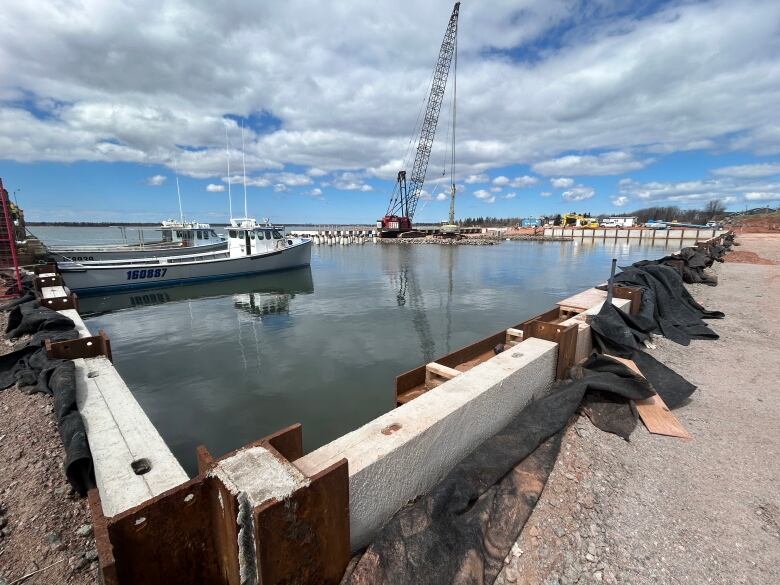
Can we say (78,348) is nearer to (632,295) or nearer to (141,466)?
(141,466)

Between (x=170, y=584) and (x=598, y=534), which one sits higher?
(x=170, y=584)

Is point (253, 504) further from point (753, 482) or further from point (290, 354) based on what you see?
point (290, 354)

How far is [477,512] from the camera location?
265 cm

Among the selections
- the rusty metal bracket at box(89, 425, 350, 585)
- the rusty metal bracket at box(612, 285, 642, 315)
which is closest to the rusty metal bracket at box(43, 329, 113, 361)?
the rusty metal bracket at box(89, 425, 350, 585)

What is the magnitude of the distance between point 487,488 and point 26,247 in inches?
941

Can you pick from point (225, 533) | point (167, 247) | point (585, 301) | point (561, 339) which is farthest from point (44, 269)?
point (585, 301)

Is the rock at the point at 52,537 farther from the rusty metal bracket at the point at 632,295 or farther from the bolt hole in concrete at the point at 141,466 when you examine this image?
the rusty metal bracket at the point at 632,295

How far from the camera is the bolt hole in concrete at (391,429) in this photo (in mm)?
2584

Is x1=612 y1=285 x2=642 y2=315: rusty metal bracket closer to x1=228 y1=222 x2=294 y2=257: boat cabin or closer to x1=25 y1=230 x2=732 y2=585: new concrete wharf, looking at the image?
x1=25 y1=230 x2=732 y2=585: new concrete wharf

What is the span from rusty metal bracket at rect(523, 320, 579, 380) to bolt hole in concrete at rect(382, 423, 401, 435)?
2.83 meters

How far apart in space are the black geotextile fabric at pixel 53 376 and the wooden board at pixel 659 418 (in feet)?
18.0

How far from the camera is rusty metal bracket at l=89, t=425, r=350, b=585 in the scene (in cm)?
163

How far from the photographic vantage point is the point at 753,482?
3.40 meters

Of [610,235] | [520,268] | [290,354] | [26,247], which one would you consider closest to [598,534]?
[290,354]
